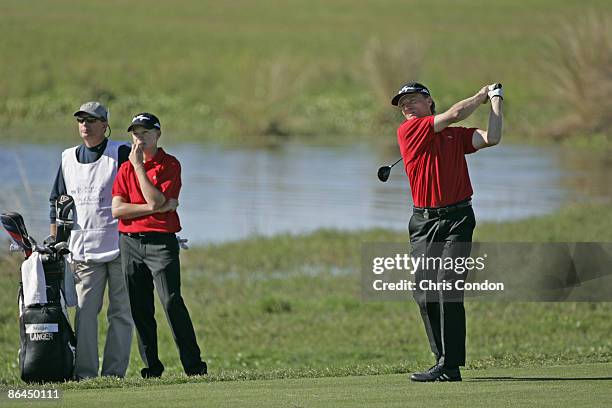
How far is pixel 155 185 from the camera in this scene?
371 inches

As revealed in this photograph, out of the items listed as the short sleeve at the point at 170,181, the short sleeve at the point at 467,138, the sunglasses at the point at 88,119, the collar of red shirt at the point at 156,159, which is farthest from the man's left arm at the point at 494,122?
the sunglasses at the point at 88,119

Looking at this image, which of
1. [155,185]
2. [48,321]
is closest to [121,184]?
[155,185]

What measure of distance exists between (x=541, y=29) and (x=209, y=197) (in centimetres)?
4805

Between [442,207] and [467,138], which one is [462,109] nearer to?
[467,138]

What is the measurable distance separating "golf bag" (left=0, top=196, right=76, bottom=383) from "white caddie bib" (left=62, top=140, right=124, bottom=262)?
0.16 m

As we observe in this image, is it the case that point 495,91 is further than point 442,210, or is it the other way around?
point 442,210

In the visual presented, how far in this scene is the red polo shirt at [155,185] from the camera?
9414mm

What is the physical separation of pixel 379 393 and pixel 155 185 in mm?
2263

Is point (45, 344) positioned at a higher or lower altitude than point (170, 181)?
lower

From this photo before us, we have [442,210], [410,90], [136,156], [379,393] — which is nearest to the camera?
[379,393]


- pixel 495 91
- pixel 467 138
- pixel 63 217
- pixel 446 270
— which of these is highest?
pixel 495 91

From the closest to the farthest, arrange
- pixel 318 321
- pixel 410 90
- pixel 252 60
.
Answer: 1. pixel 410 90
2. pixel 318 321
3. pixel 252 60

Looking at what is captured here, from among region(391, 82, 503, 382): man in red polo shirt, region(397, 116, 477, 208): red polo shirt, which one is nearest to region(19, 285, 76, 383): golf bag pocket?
region(391, 82, 503, 382): man in red polo shirt

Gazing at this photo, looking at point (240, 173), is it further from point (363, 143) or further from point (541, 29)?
point (541, 29)
